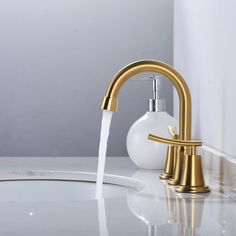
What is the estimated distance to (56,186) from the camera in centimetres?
136

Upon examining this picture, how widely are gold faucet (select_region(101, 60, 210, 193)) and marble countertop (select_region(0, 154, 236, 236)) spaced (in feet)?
0.09

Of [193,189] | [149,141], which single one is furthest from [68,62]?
[193,189]

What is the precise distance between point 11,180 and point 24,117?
1.42ft

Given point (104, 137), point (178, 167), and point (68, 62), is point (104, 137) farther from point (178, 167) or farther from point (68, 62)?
point (68, 62)

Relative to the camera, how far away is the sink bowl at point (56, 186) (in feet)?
4.23

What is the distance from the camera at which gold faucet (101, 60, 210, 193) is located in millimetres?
1052

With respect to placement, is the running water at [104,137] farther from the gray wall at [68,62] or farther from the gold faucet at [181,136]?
the gray wall at [68,62]

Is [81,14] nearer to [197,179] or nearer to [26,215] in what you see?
[197,179]

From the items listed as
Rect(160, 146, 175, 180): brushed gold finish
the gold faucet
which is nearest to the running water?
the gold faucet

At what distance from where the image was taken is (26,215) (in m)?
0.84

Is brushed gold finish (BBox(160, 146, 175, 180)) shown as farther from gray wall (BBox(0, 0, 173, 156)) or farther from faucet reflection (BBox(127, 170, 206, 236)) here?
gray wall (BBox(0, 0, 173, 156))

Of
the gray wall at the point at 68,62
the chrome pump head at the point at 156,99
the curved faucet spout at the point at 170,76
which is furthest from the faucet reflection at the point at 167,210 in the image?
the gray wall at the point at 68,62

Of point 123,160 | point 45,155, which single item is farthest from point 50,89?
point 123,160

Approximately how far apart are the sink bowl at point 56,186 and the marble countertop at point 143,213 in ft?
0.38
